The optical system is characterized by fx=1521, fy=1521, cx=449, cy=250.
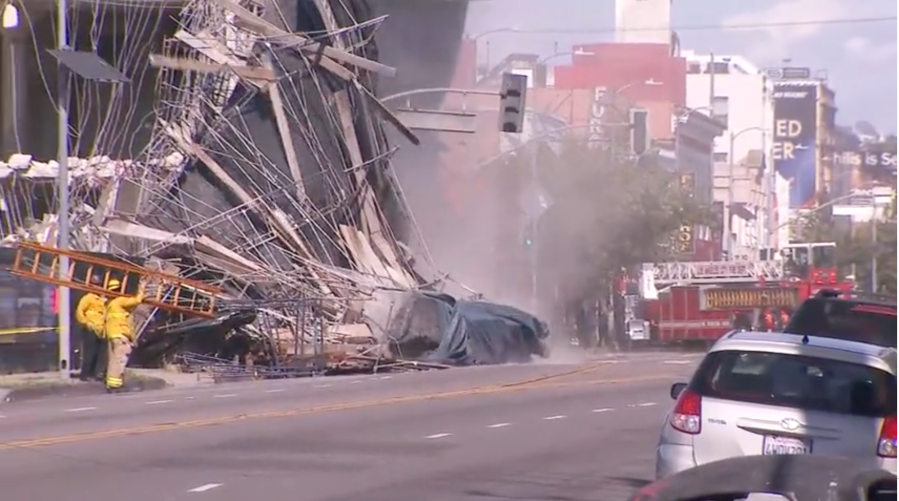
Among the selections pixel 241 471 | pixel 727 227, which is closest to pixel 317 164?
pixel 241 471

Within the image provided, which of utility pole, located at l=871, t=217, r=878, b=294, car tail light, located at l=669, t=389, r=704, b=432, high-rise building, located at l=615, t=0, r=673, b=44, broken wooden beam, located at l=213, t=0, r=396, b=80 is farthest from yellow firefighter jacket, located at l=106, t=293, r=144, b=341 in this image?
high-rise building, located at l=615, t=0, r=673, b=44

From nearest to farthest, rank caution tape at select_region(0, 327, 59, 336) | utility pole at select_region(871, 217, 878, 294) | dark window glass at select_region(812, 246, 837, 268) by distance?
caution tape at select_region(0, 327, 59, 336), utility pole at select_region(871, 217, 878, 294), dark window glass at select_region(812, 246, 837, 268)

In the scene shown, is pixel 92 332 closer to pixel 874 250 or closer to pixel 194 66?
pixel 194 66

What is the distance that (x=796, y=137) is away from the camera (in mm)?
108125

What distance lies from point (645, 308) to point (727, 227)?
98.9ft

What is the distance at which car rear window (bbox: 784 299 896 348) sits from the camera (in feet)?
66.4

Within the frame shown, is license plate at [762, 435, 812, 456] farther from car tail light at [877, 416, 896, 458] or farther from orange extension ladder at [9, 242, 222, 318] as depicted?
orange extension ladder at [9, 242, 222, 318]

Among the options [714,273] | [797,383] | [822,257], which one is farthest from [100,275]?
[822,257]

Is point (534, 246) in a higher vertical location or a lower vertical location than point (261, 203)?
lower

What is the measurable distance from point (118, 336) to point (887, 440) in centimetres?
1642

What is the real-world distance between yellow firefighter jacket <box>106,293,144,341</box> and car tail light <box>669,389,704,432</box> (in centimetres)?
1535

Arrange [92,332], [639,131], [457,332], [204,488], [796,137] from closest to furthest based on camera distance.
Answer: [204,488] < [92,332] < [457,332] < [639,131] < [796,137]

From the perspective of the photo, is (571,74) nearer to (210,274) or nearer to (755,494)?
(210,274)

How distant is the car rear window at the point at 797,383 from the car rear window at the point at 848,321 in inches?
381
